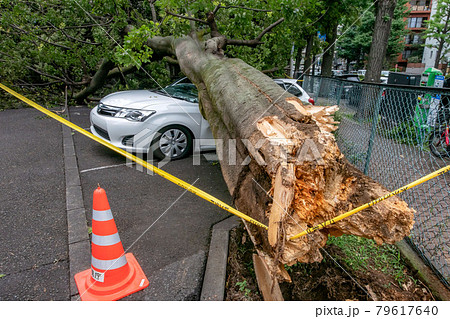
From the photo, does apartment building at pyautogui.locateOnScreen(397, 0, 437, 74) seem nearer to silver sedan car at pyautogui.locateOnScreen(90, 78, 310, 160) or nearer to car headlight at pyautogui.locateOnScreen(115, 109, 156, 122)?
silver sedan car at pyautogui.locateOnScreen(90, 78, 310, 160)

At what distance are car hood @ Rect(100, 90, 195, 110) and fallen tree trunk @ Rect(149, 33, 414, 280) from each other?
3.09 metres

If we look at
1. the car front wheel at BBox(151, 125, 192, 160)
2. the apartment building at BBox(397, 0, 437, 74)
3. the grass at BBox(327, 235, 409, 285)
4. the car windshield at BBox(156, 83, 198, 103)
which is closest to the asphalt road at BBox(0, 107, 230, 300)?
the car front wheel at BBox(151, 125, 192, 160)

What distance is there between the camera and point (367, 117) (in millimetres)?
5008

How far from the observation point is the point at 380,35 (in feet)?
29.8

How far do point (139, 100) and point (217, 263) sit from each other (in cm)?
383

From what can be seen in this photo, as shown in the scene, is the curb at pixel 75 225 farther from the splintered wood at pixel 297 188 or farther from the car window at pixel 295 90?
the car window at pixel 295 90

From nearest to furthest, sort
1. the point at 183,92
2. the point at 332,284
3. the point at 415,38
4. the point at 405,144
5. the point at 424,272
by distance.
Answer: the point at 332,284 < the point at 424,272 < the point at 405,144 < the point at 183,92 < the point at 415,38

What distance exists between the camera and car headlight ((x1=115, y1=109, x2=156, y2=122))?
5329mm

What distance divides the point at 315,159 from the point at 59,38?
9719mm

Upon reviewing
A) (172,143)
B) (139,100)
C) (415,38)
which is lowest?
(172,143)

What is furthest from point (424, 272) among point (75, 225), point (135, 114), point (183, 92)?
point (183, 92)

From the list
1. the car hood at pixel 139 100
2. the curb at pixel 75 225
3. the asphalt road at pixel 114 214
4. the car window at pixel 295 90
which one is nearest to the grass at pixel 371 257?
the asphalt road at pixel 114 214

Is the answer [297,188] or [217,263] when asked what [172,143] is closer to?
[217,263]

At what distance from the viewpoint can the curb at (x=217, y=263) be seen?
2482 mm
